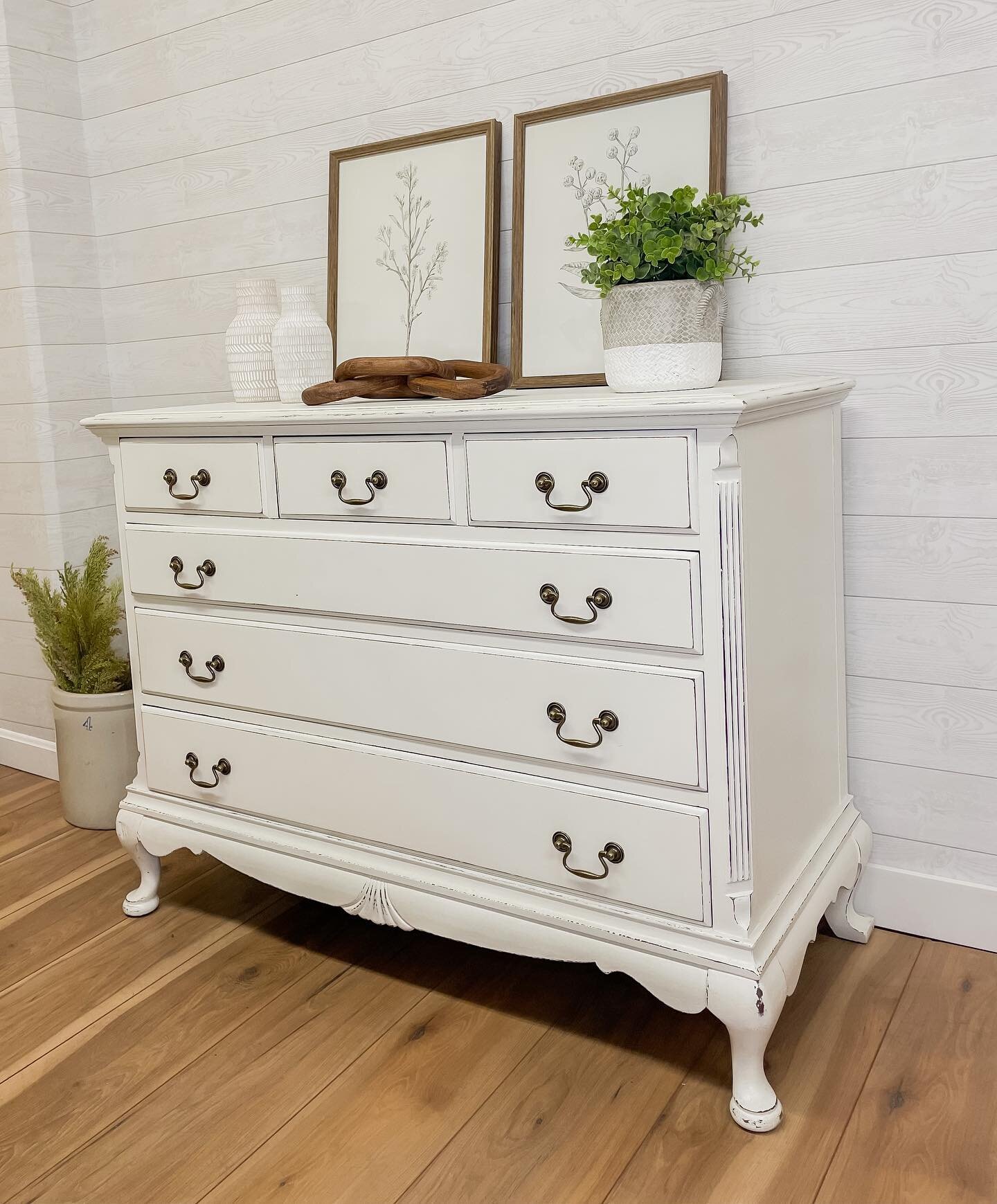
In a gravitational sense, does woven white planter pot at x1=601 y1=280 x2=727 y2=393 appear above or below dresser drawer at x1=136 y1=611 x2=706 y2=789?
above

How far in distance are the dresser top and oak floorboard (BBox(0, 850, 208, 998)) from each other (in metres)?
0.92

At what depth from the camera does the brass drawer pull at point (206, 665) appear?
6.13 ft

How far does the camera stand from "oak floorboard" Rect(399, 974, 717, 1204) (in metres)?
1.35

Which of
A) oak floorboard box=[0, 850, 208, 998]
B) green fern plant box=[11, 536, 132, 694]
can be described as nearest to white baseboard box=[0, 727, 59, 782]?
green fern plant box=[11, 536, 132, 694]

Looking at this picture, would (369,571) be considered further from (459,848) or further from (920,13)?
(920,13)

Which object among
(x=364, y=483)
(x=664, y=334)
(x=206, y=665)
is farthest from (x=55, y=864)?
(x=664, y=334)

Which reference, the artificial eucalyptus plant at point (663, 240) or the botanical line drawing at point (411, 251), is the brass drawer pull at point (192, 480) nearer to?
the botanical line drawing at point (411, 251)

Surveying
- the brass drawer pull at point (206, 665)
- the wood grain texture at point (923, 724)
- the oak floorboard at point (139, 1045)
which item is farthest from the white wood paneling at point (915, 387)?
the oak floorboard at point (139, 1045)

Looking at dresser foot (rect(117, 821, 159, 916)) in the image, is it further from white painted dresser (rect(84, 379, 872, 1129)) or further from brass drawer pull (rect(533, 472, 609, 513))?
brass drawer pull (rect(533, 472, 609, 513))

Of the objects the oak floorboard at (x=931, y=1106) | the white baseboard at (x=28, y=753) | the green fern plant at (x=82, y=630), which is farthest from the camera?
the white baseboard at (x=28, y=753)

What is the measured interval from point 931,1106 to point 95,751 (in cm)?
185

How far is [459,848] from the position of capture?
164 centimetres

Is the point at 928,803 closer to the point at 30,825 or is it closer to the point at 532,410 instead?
the point at 532,410

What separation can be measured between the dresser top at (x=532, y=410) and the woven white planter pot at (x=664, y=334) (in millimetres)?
37
